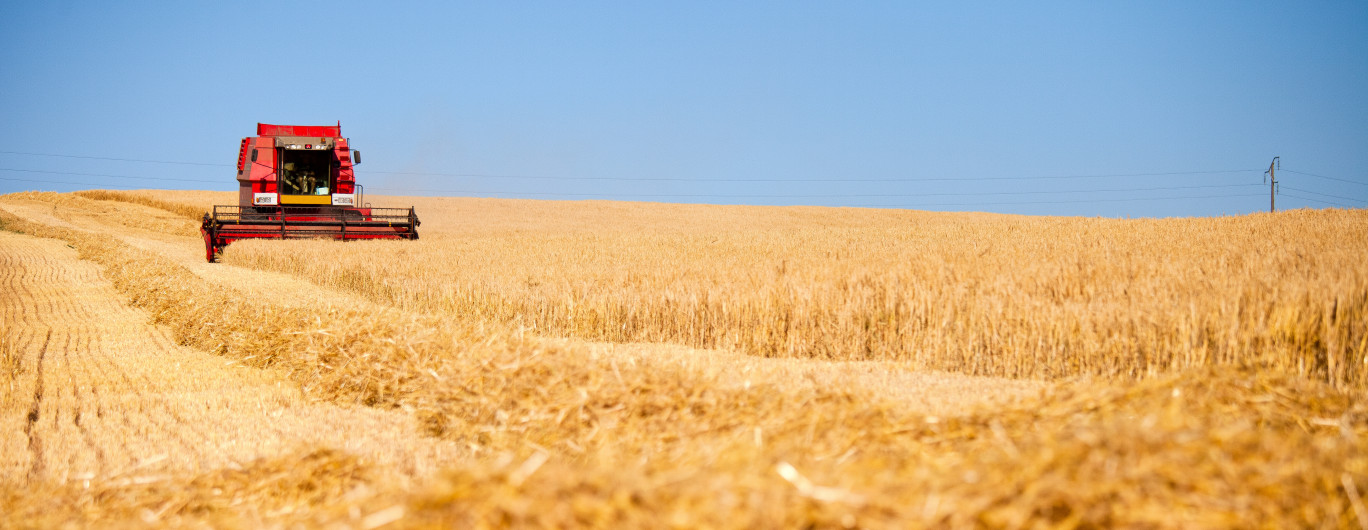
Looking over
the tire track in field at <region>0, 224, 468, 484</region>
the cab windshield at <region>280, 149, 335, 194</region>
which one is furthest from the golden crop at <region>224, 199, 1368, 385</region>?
the cab windshield at <region>280, 149, 335, 194</region>

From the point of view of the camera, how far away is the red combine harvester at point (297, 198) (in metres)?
17.0

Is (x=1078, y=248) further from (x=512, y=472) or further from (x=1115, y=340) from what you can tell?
(x=512, y=472)

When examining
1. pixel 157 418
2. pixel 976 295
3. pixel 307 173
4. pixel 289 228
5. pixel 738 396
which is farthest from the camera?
pixel 307 173

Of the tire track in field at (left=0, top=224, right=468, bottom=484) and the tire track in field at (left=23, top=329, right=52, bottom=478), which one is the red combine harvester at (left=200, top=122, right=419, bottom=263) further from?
the tire track in field at (left=23, top=329, right=52, bottom=478)

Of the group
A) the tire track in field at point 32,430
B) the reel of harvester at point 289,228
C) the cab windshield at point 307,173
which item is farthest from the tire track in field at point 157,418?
the cab windshield at point 307,173

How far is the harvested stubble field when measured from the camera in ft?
6.74

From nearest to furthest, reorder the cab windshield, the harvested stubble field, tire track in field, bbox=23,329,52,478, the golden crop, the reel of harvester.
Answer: the harvested stubble field → tire track in field, bbox=23,329,52,478 → the golden crop → the reel of harvester → the cab windshield

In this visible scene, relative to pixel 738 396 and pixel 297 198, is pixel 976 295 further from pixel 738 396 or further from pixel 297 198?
pixel 297 198

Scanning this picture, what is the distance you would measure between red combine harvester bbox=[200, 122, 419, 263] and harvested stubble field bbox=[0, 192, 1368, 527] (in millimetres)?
7299

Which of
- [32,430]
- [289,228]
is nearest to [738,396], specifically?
[32,430]

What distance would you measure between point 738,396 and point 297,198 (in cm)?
1617

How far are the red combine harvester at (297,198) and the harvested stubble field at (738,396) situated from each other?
730 cm

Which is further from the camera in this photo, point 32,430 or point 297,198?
point 297,198

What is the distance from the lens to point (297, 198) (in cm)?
1759
